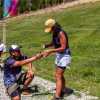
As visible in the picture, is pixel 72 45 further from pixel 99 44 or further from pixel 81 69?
pixel 81 69

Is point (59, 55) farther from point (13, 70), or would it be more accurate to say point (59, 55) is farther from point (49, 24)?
point (13, 70)

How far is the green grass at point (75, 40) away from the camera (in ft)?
50.3

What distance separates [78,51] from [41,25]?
12094 millimetres

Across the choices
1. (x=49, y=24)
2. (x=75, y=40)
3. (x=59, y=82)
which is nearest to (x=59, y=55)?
(x=59, y=82)

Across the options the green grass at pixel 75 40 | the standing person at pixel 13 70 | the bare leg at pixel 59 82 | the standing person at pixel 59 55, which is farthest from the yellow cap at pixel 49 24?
the green grass at pixel 75 40

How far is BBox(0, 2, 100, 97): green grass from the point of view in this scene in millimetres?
15328

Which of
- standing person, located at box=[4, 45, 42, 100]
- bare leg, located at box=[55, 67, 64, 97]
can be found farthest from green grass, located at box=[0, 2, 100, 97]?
standing person, located at box=[4, 45, 42, 100]

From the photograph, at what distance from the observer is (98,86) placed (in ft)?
45.2

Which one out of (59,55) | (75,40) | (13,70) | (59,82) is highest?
(75,40)

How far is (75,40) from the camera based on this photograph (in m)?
25.4

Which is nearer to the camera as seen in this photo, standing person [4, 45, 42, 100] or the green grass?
standing person [4, 45, 42, 100]

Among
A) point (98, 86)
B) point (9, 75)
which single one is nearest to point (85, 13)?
point (98, 86)

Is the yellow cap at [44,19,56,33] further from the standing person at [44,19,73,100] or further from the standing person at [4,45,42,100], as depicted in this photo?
the standing person at [4,45,42,100]

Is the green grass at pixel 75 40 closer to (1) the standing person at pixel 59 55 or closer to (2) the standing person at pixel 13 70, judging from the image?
(1) the standing person at pixel 59 55
